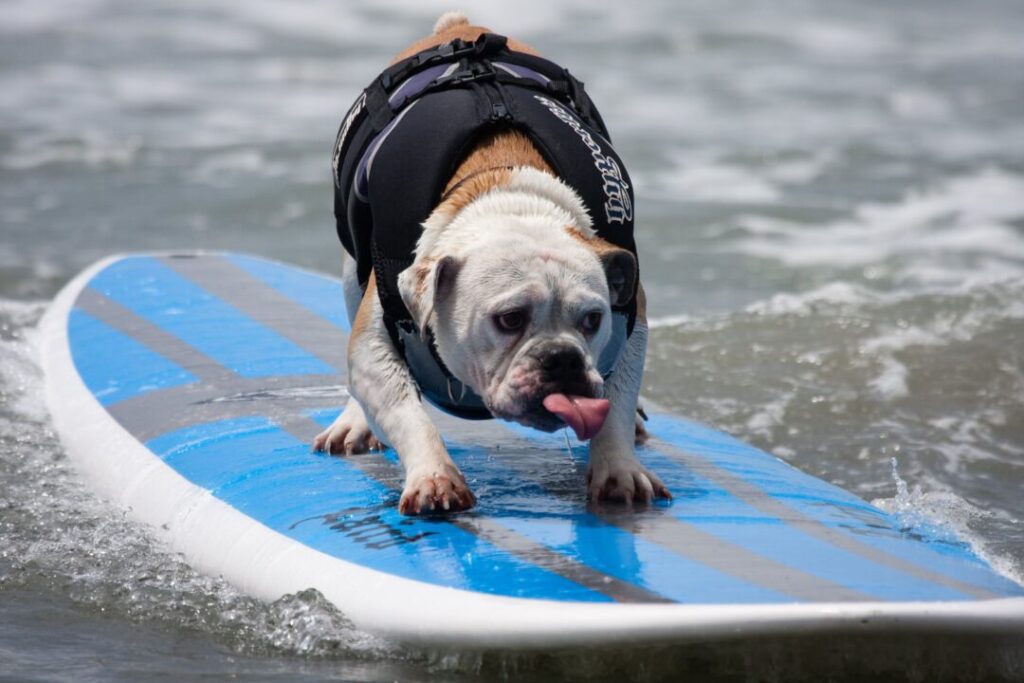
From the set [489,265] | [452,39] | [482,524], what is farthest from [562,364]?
[452,39]

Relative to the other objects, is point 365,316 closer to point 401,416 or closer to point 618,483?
point 401,416

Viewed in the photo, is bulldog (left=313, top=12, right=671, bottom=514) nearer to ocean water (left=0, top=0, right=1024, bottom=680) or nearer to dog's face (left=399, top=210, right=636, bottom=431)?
dog's face (left=399, top=210, right=636, bottom=431)

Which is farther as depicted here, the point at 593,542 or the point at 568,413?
the point at 593,542

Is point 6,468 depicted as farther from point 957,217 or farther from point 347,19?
point 347,19

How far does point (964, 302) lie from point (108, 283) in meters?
4.83

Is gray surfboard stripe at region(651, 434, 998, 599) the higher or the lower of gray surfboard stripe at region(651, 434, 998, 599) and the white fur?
the lower

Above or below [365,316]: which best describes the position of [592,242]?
above

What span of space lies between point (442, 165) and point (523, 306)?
2.23 feet

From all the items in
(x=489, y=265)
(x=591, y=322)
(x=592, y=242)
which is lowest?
(x=591, y=322)

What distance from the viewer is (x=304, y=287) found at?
767cm

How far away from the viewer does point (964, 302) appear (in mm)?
8711

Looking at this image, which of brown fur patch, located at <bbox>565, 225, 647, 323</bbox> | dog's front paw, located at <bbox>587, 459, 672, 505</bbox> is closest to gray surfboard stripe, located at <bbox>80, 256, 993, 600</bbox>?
dog's front paw, located at <bbox>587, 459, 672, 505</bbox>

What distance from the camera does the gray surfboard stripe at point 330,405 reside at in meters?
3.75

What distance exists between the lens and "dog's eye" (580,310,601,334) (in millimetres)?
3980
